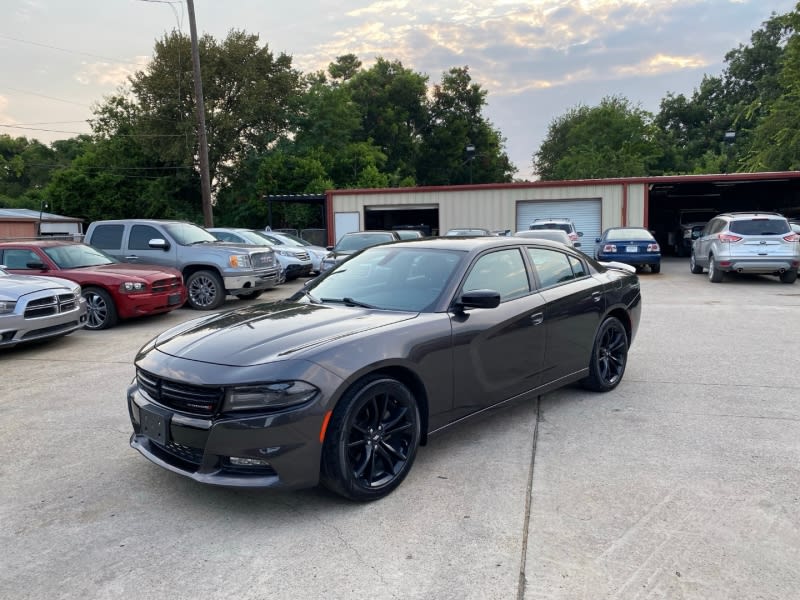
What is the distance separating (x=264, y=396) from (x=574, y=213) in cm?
2209

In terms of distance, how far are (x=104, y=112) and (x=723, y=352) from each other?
45877 millimetres

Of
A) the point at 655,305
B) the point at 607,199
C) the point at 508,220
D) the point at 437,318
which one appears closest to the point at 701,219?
the point at 607,199

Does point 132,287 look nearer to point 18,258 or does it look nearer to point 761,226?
point 18,258

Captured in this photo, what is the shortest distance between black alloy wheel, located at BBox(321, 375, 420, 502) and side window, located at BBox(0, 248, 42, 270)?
871cm

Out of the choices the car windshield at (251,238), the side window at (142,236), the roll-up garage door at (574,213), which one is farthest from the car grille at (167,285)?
the roll-up garage door at (574,213)

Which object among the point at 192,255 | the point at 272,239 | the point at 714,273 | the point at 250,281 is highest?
the point at 272,239

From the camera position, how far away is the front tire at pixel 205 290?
443 inches

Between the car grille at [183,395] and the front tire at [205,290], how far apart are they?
810cm

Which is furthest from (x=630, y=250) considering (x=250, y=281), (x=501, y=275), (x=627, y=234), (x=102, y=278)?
(x=501, y=275)

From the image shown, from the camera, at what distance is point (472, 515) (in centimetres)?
316

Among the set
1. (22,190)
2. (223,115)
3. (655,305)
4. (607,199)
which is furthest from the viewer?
(22,190)

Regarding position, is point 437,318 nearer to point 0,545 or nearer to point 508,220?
point 0,545

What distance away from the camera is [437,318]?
377cm

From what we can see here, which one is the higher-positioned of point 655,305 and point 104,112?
point 104,112
